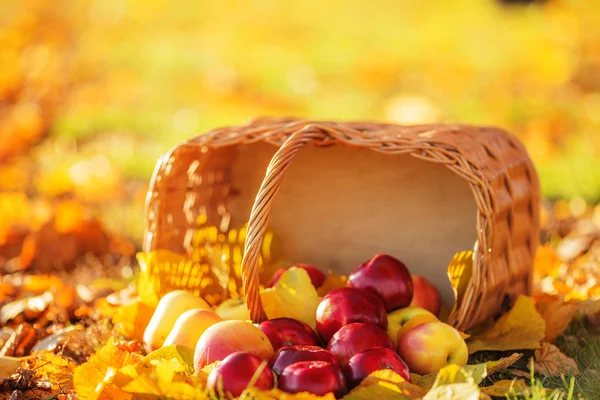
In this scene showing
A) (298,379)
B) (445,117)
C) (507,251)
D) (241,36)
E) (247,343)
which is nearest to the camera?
(298,379)

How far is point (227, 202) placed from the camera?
8.06ft

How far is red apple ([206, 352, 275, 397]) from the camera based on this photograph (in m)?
1.30

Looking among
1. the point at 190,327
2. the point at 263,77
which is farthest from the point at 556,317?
the point at 263,77

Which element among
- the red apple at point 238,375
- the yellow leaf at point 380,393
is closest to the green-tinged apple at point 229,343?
the red apple at point 238,375

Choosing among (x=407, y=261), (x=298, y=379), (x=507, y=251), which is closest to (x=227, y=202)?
(x=407, y=261)

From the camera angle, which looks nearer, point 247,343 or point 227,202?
point 247,343

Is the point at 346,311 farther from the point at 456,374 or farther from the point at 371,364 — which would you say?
the point at 456,374

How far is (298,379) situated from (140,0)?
23.4ft

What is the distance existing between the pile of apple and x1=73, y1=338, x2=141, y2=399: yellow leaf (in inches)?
6.3

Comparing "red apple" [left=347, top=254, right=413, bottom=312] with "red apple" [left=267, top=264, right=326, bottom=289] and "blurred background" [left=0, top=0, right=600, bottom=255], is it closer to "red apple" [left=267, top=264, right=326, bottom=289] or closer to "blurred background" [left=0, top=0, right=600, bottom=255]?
"red apple" [left=267, top=264, right=326, bottom=289]

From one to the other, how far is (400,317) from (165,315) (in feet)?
1.96

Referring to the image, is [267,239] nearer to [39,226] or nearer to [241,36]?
[39,226]

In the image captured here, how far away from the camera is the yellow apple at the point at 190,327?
5.28ft

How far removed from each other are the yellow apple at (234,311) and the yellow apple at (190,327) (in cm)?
13
